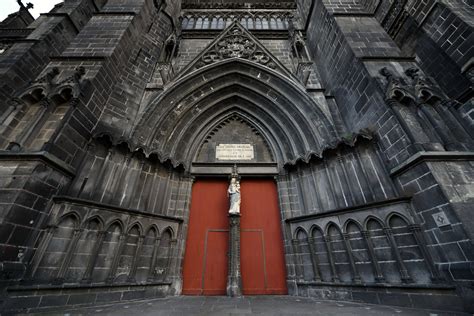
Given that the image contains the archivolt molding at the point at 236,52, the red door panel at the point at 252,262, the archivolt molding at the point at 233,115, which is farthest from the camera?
the archivolt molding at the point at 236,52

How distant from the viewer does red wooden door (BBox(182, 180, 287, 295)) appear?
571cm

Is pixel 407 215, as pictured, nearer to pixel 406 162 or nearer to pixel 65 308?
pixel 406 162

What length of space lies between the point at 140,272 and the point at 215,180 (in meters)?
3.47

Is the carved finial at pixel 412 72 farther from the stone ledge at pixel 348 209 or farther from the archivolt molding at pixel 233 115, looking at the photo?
the stone ledge at pixel 348 209

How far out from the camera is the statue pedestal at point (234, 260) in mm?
5223

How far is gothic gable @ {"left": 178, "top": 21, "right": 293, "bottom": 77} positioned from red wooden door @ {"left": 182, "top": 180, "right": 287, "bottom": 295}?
4759 mm

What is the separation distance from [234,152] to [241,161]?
0.52 m

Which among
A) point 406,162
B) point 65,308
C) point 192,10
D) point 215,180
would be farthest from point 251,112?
point 192,10

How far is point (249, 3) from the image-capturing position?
485 inches

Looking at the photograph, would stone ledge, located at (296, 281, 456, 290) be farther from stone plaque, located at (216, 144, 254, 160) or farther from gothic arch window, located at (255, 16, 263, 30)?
gothic arch window, located at (255, 16, 263, 30)

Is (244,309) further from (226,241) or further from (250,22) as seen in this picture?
(250,22)

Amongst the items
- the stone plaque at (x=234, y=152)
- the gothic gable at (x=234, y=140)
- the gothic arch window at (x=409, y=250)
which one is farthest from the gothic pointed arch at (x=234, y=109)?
the gothic arch window at (x=409, y=250)

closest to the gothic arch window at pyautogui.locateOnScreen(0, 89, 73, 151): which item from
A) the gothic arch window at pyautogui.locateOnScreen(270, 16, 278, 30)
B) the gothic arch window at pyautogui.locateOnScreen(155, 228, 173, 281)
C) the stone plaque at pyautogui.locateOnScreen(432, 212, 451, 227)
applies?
the gothic arch window at pyautogui.locateOnScreen(155, 228, 173, 281)

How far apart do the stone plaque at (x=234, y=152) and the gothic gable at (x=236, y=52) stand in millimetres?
3266
